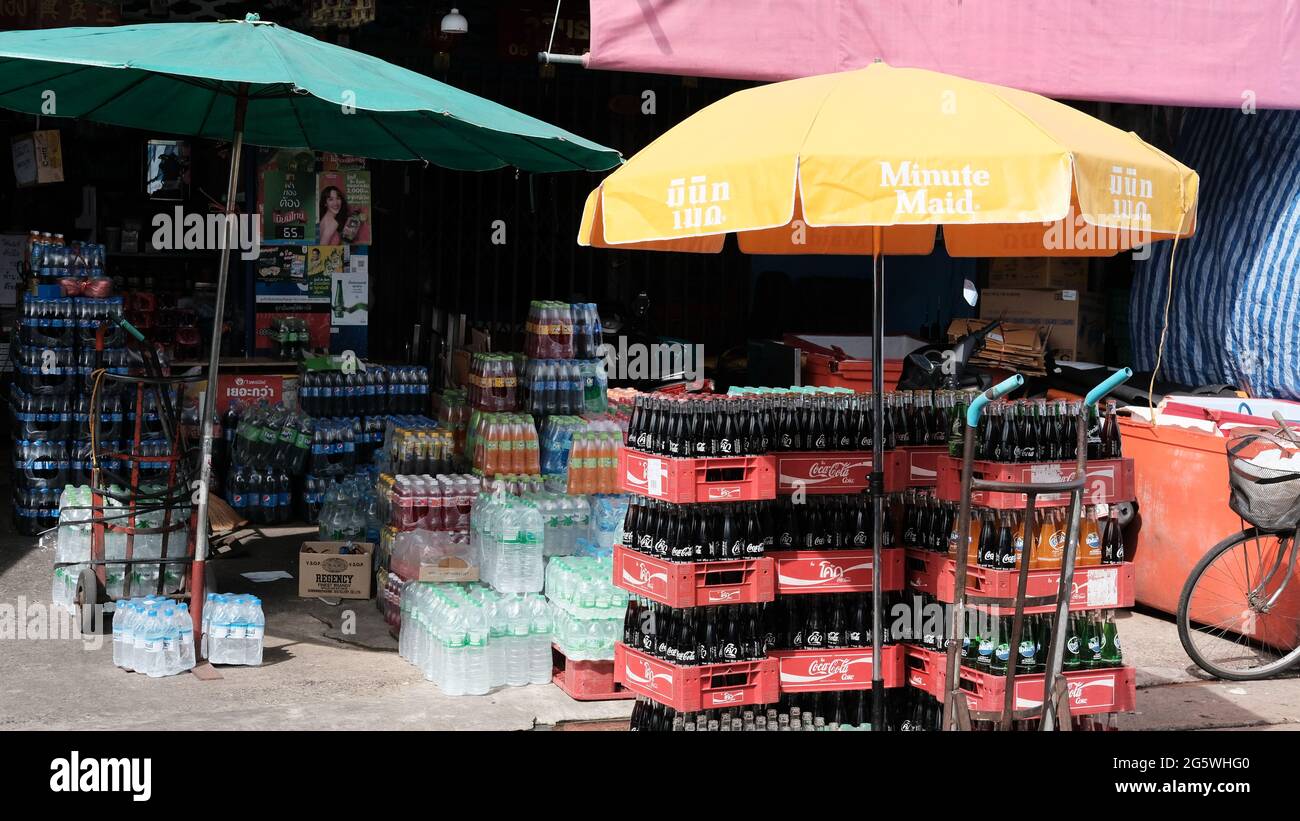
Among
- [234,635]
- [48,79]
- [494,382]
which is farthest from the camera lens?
[494,382]

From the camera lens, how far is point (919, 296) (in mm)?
14133

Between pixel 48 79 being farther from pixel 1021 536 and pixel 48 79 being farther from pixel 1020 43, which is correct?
pixel 1020 43

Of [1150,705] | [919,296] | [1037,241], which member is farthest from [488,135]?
[919,296]

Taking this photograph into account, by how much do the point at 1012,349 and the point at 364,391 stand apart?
5538mm

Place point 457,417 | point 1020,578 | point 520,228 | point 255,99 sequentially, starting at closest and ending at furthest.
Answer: point 1020,578 → point 255,99 → point 457,417 → point 520,228

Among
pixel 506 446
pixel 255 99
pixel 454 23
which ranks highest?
pixel 454 23

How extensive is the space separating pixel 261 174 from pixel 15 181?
11.5 feet

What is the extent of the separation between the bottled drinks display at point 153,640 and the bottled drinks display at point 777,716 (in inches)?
106

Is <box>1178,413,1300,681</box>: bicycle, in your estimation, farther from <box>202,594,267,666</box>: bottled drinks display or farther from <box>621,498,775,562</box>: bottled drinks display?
<box>202,594,267,666</box>: bottled drinks display

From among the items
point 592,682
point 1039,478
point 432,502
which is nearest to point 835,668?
point 1039,478

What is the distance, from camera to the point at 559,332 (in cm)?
992

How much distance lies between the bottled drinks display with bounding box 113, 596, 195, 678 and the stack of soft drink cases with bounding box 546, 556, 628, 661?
2056 millimetres

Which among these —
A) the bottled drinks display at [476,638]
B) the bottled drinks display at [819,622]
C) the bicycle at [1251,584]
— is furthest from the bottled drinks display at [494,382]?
the bicycle at [1251,584]
